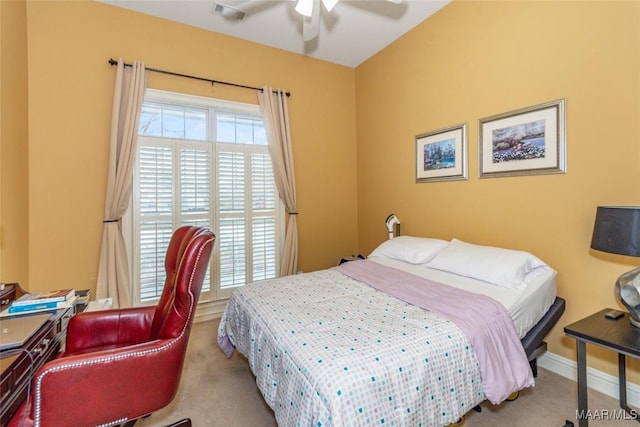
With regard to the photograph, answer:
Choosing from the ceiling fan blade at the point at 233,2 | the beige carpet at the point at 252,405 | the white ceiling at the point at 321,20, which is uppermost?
the white ceiling at the point at 321,20

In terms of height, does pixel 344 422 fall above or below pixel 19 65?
below

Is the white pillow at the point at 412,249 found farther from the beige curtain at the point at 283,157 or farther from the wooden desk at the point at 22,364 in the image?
Result: the wooden desk at the point at 22,364

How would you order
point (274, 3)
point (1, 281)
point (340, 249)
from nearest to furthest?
point (1, 281) → point (274, 3) → point (340, 249)

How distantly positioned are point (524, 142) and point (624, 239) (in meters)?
1.09

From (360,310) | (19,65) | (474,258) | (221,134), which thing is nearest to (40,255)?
(19,65)

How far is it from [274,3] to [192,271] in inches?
107

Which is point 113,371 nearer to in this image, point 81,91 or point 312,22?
point 312,22

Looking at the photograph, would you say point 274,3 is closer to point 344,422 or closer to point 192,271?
point 192,271

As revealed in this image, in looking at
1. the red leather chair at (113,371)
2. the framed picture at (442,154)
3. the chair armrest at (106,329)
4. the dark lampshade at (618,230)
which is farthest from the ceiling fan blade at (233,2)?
the dark lampshade at (618,230)

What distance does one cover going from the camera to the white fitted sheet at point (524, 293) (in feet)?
6.07

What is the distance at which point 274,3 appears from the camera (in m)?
2.90

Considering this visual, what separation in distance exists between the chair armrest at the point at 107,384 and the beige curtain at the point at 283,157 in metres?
2.27

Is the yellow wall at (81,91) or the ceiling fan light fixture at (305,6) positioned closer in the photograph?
the ceiling fan light fixture at (305,6)

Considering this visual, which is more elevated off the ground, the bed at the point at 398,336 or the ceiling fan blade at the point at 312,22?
the ceiling fan blade at the point at 312,22
